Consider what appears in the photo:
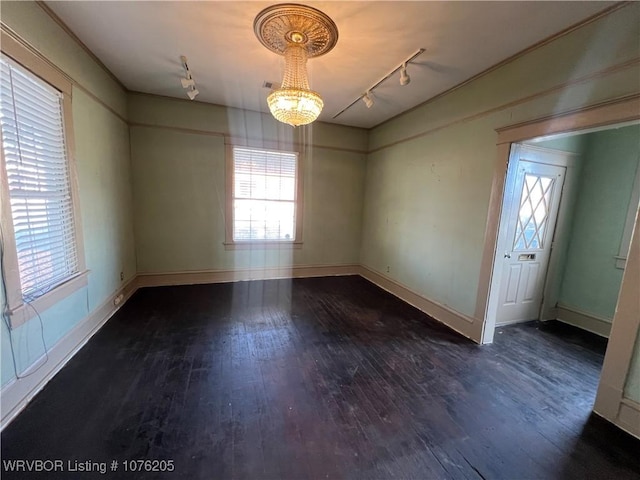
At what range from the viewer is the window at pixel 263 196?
450 centimetres

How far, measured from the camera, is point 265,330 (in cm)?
301

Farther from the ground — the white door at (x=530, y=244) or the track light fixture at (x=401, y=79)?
the track light fixture at (x=401, y=79)

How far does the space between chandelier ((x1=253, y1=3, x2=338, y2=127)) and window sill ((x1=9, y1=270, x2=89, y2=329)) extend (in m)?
2.33

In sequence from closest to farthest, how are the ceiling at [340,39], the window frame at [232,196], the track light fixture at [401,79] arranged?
the ceiling at [340,39], the track light fixture at [401,79], the window frame at [232,196]

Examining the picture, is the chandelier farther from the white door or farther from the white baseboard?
the white baseboard

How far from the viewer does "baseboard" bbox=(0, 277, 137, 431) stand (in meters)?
1.70

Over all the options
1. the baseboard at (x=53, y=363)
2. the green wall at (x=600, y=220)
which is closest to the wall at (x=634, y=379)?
the green wall at (x=600, y=220)

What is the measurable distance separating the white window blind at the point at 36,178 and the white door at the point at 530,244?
432 cm

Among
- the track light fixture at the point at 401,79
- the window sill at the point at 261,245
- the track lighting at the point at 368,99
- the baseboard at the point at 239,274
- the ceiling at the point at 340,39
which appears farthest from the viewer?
the window sill at the point at 261,245

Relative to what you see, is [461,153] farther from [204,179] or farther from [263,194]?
[204,179]

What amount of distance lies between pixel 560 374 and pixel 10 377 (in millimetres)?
4275

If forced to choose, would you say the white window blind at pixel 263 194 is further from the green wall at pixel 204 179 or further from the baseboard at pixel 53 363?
the baseboard at pixel 53 363

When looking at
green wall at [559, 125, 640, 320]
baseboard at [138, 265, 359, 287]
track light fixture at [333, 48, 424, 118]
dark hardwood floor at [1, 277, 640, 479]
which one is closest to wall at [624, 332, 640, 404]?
dark hardwood floor at [1, 277, 640, 479]

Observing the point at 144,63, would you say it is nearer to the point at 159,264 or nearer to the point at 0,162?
the point at 0,162
